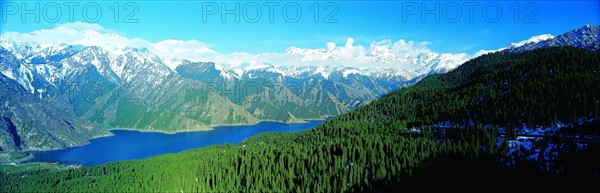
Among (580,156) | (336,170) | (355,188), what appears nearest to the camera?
(580,156)

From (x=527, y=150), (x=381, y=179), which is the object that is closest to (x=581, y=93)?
(x=527, y=150)

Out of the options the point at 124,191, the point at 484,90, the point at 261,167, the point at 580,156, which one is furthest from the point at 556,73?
the point at 124,191

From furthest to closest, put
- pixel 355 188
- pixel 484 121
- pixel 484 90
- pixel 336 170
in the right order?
pixel 484 90, pixel 484 121, pixel 336 170, pixel 355 188

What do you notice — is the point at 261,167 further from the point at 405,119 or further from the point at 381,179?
the point at 405,119

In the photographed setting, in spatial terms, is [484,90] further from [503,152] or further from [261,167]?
[261,167]

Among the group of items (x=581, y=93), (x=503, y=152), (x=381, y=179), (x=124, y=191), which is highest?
(x=581, y=93)

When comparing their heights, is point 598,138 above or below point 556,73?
below

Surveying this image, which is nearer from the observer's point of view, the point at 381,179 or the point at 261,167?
the point at 381,179
